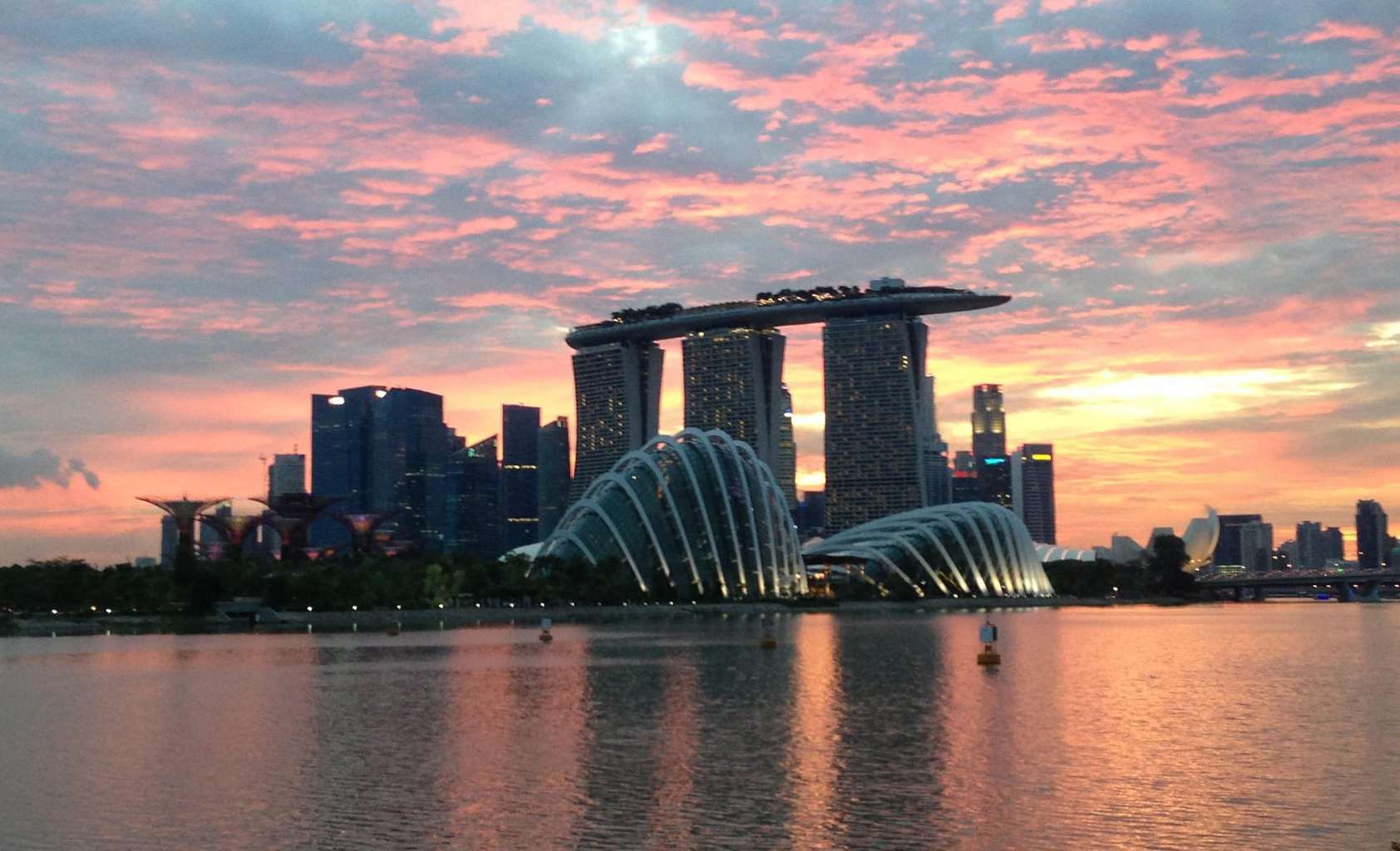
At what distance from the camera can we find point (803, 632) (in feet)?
447

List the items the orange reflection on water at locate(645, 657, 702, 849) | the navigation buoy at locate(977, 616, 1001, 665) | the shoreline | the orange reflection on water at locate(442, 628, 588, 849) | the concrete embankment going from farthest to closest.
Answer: the concrete embankment
the shoreline
the navigation buoy at locate(977, 616, 1001, 665)
the orange reflection on water at locate(442, 628, 588, 849)
the orange reflection on water at locate(645, 657, 702, 849)

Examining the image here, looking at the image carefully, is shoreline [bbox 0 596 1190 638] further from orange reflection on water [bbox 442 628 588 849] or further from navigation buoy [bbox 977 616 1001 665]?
navigation buoy [bbox 977 616 1001 665]

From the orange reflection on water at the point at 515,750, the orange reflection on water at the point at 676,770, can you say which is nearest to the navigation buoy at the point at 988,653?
the orange reflection on water at the point at 676,770

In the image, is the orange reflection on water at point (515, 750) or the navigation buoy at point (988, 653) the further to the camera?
the navigation buoy at point (988, 653)

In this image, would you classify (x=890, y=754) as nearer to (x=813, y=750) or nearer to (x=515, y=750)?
(x=813, y=750)

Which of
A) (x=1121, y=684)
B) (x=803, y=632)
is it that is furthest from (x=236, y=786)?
(x=803, y=632)

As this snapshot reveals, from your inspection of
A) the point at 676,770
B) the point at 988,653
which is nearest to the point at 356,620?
the point at 988,653

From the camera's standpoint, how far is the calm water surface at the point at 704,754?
34312 millimetres

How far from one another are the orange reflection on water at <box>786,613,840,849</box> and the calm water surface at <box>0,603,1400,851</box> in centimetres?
15

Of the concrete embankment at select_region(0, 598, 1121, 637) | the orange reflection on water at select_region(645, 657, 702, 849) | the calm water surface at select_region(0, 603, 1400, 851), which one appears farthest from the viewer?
the concrete embankment at select_region(0, 598, 1121, 637)

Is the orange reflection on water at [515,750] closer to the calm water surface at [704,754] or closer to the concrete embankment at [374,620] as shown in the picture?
the calm water surface at [704,754]

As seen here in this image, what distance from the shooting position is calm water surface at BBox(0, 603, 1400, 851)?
113 ft

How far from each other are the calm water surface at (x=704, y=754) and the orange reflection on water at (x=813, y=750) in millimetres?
150

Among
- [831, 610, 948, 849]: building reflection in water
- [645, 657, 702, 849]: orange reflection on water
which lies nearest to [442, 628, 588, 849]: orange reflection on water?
[645, 657, 702, 849]: orange reflection on water
